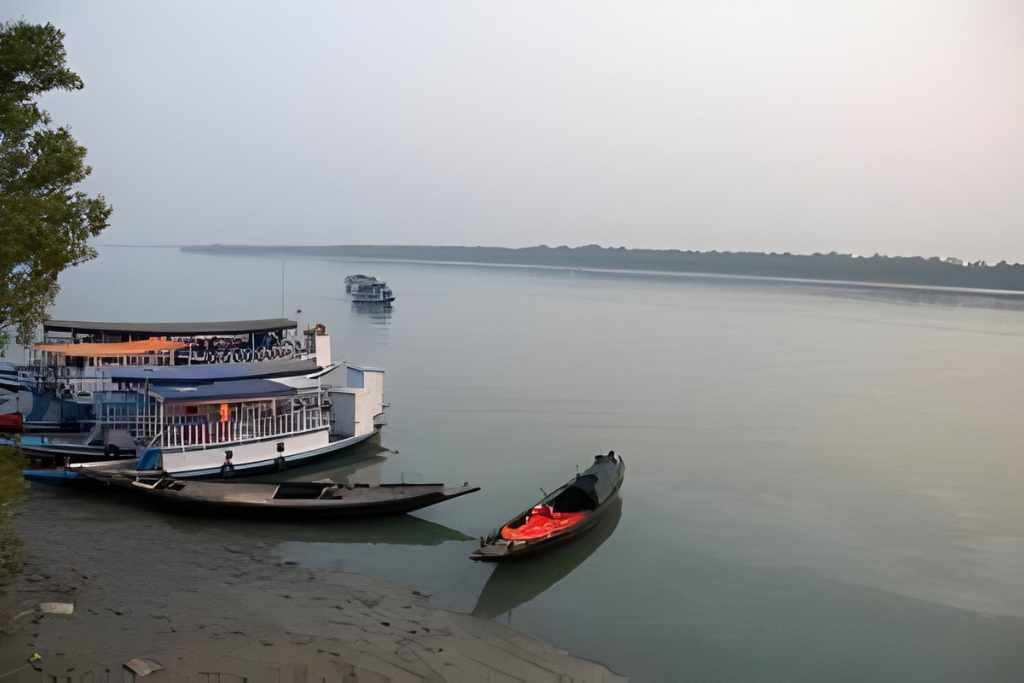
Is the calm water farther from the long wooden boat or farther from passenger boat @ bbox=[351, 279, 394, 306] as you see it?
passenger boat @ bbox=[351, 279, 394, 306]

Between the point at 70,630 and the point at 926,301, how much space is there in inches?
4510

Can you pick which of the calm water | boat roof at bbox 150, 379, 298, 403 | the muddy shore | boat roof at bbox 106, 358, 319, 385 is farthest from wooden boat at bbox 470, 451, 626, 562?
boat roof at bbox 106, 358, 319, 385

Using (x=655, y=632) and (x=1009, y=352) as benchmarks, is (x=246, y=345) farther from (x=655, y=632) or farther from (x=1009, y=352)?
(x=1009, y=352)

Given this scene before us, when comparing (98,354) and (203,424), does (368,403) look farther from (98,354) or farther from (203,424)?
(98,354)

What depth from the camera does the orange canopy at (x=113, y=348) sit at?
19.8 meters

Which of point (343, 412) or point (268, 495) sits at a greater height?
point (343, 412)

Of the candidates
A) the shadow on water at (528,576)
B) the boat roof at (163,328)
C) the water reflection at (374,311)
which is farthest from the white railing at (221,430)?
the water reflection at (374,311)

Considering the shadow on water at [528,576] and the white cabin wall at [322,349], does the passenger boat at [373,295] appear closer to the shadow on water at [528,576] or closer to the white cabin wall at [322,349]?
→ the white cabin wall at [322,349]

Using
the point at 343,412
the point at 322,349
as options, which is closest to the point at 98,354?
the point at 322,349

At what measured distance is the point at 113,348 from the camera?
2058cm

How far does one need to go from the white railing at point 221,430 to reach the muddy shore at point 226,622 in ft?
10.6

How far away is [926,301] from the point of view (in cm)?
10631

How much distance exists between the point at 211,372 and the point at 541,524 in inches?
372

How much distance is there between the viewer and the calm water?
1200 cm
